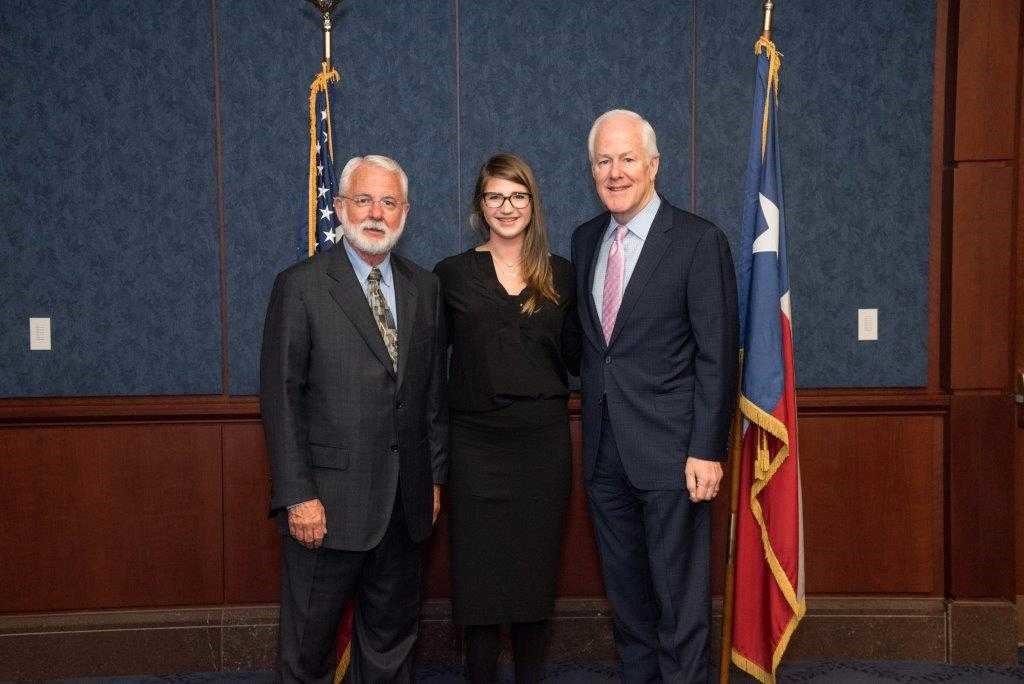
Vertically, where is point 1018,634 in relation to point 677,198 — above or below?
below

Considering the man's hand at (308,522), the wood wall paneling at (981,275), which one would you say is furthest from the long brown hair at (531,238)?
the wood wall paneling at (981,275)

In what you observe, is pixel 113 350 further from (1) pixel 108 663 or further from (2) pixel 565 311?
(2) pixel 565 311

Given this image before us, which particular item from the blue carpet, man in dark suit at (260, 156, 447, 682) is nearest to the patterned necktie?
man in dark suit at (260, 156, 447, 682)

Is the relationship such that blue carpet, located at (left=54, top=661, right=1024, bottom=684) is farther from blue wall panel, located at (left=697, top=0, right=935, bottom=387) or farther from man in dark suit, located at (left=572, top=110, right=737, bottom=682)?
blue wall panel, located at (left=697, top=0, right=935, bottom=387)

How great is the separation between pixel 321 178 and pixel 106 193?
0.83 m

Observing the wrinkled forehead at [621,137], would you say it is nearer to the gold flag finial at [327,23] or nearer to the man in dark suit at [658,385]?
the man in dark suit at [658,385]

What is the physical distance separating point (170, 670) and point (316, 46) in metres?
2.42

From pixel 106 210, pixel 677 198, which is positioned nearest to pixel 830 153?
pixel 677 198

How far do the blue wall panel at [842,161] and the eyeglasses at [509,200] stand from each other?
0.91 metres

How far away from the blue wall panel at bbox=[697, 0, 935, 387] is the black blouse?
3.26 ft

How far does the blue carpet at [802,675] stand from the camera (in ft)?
9.04

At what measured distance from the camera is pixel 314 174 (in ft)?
8.79

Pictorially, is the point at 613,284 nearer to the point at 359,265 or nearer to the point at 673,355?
the point at 673,355

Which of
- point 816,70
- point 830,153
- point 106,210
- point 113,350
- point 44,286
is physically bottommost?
point 113,350
